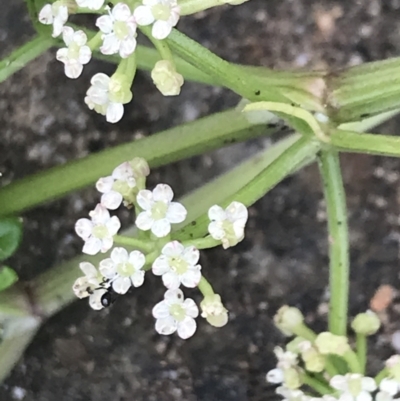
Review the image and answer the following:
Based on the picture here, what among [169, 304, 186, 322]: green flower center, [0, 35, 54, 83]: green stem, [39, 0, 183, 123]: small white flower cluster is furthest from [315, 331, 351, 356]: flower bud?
[0, 35, 54, 83]: green stem

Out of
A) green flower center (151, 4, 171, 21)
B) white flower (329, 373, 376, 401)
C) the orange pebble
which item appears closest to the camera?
green flower center (151, 4, 171, 21)

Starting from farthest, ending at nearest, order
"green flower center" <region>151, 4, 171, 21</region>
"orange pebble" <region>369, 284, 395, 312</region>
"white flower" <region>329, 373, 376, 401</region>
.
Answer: "orange pebble" <region>369, 284, 395, 312</region>, "white flower" <region>329, 373, 376, 401</region>, "green flower center" <region>151, 4, 171, 21</region>

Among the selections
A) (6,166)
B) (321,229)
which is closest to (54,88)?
(6,166)

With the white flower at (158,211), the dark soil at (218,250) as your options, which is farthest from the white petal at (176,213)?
the dark soil at (218,250)

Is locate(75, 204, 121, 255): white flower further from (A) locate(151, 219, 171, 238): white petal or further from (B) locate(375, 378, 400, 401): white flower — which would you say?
(B) locate(375, 378, 400, 401): white flower

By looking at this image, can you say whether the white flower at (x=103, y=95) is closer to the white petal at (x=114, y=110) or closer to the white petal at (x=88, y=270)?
the white petal at (x=114, y=110)

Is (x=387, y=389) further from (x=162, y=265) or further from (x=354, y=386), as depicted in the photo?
(x=162, y=265)

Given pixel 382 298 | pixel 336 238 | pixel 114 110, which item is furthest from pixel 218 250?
pixel 114 110
